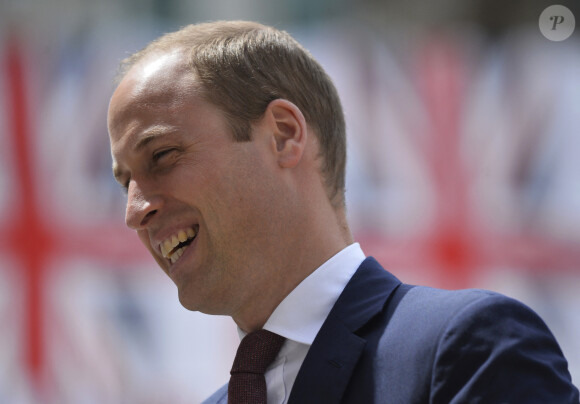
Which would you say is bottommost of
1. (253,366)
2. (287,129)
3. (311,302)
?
(253,366)

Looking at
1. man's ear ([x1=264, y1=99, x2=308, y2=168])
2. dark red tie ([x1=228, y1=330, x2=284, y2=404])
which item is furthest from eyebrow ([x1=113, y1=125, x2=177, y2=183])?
dark red tie ([x1=228, y1=330, x2=284, y2=404])

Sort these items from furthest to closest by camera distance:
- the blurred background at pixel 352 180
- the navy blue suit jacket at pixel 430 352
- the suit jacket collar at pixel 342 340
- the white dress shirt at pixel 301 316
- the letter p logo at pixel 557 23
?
the letter p logo at pixel 557 23 → the blurred background at pixel 352 180 → the white dress shirt at pixel 301 316 → the suit jacket collar at pixel 342 340 → the navy blue suit jacket at pixel 430 352

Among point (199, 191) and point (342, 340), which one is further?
point (199, 191)

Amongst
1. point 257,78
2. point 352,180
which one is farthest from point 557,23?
point 257,78

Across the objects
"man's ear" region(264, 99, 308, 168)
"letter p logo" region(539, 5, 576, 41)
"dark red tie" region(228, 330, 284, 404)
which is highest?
"letter p logo" region(539, 5, 576, 41)

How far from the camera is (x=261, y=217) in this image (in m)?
1.58

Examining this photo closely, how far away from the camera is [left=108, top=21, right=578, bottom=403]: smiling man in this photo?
143cm

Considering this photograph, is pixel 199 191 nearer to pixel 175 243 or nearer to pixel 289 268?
pixel 175 243

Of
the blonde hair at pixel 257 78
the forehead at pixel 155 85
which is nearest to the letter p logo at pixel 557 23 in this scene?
the blonde hair at pixel 257 78

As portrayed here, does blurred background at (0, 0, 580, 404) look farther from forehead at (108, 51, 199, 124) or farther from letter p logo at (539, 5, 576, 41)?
forehead at (108, 51, 199, 124)

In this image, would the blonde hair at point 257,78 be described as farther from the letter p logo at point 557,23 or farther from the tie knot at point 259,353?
the letter p logo at point 557,23

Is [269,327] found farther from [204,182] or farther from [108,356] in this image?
[108,356]

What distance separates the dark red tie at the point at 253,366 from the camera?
1.52m

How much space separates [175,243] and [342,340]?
416 mm
